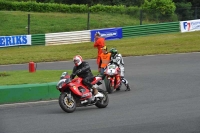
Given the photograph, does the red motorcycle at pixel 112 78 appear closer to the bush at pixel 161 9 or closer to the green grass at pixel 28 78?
the green grass at pixel 28 78

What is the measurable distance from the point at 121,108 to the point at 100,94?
0.65 meters

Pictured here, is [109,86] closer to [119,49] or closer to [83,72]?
[83,72]

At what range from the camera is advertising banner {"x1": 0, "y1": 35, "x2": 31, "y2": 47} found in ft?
107

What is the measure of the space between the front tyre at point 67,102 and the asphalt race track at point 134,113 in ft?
0.51

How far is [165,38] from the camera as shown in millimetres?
35031

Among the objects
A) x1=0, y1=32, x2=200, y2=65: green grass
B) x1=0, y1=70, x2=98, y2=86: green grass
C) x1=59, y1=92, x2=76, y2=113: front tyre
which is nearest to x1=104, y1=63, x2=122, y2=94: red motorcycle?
x1=0, y1=70, x2=98, y2=86: green grass

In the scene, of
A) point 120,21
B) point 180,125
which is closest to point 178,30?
point 120,21

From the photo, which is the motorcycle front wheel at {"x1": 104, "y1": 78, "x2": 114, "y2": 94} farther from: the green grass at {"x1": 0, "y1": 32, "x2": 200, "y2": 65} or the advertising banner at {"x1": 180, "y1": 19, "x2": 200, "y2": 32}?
the advertising banner at {"x1": 180, "y1": 19, "x2": 200, "y2": 32}

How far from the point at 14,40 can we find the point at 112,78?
16643mm

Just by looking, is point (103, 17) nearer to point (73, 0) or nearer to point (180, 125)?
point (73, 0)

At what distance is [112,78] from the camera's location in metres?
17.3

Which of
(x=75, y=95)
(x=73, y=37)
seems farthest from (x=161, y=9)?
(x=75, y=95)

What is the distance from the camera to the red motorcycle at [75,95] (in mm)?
13250

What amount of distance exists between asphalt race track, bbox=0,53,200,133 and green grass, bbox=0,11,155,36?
18186 millimetres
